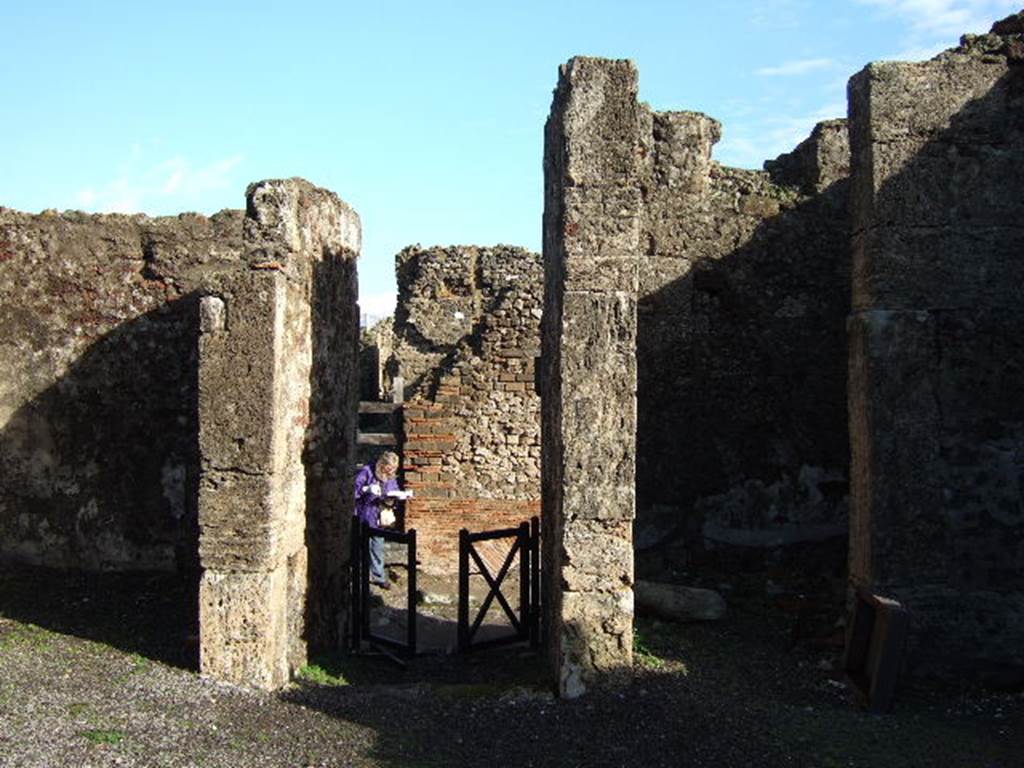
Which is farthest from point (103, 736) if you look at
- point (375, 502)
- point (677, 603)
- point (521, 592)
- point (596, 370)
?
point (375, 502)

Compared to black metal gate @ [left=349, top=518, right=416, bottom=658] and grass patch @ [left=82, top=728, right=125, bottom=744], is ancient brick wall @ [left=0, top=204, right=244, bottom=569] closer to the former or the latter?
black metal gate @ [left=349, top=518, right=416, bottom=658]

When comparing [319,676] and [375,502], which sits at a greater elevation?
[375,502]

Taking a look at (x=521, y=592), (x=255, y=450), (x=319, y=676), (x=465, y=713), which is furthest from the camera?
(x=521, y=592)

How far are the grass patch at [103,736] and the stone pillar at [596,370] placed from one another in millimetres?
2385

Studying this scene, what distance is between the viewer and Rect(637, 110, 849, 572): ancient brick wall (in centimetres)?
888

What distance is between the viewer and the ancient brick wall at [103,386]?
8.23 meters

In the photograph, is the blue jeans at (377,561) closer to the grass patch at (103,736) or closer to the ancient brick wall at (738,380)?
the ancient brick wall at (738,380)

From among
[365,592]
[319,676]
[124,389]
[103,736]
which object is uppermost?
[124,389]

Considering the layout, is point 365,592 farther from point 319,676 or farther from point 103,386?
point 103,386

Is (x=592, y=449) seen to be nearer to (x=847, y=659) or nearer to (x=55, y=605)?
(x=847, y=659)

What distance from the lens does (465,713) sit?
6102 mm

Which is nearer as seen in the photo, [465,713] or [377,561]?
[465,713]

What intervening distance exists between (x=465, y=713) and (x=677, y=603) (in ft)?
7.67

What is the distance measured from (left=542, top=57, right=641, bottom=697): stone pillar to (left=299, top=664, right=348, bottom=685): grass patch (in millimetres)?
1594
